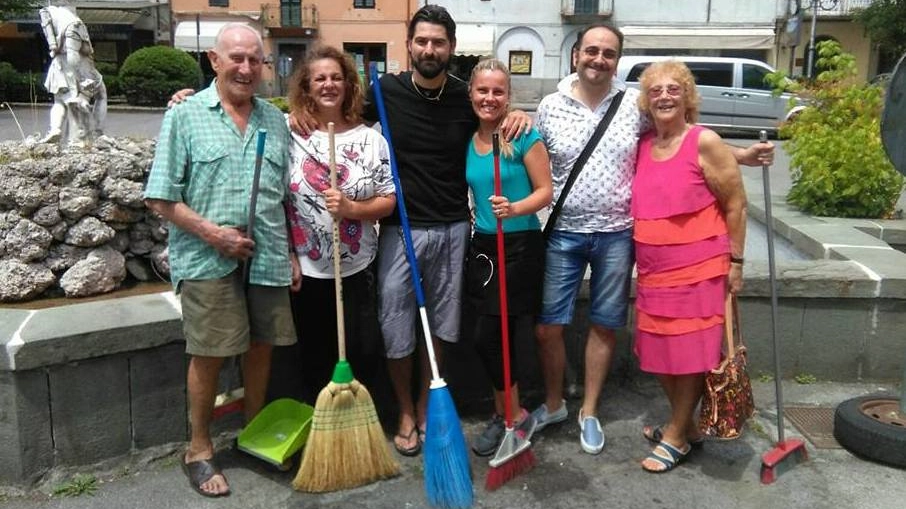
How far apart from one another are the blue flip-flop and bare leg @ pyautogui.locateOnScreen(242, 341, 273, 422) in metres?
1.65

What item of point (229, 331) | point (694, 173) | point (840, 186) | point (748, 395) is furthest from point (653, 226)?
point (840, 186)

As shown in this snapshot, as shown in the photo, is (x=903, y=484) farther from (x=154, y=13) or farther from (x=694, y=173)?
(x=154, y=13)

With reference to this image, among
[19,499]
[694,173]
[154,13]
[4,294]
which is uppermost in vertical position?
[154,13]

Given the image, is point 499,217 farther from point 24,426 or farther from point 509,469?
point 24,426

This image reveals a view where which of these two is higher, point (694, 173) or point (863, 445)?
point (694, 173)

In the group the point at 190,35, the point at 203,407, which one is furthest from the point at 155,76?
the point at 203,407

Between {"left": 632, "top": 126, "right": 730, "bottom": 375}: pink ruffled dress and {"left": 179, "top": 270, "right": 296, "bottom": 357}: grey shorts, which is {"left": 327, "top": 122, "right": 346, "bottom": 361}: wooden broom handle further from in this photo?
{"left": 632, "top": 126, "right": 730, "bottom": 375}: pink ruffled dress

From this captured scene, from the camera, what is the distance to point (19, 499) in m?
3.04

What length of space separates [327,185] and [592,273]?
4.02 ft

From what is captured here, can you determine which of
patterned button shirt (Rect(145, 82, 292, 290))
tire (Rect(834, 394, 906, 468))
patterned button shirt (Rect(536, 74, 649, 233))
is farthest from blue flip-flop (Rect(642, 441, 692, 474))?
patterned button shirt (Rect(145, 82, 292, 290))

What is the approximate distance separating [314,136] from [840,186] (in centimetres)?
436

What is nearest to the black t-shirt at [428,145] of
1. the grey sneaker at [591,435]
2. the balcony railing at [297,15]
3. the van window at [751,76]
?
the grey sneaker at [591,435]

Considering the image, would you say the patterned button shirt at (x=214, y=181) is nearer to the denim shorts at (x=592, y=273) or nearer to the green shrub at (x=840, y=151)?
the denim shorts at (x=592, y=273)

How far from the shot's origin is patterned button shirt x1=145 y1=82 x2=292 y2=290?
9.31 feet
